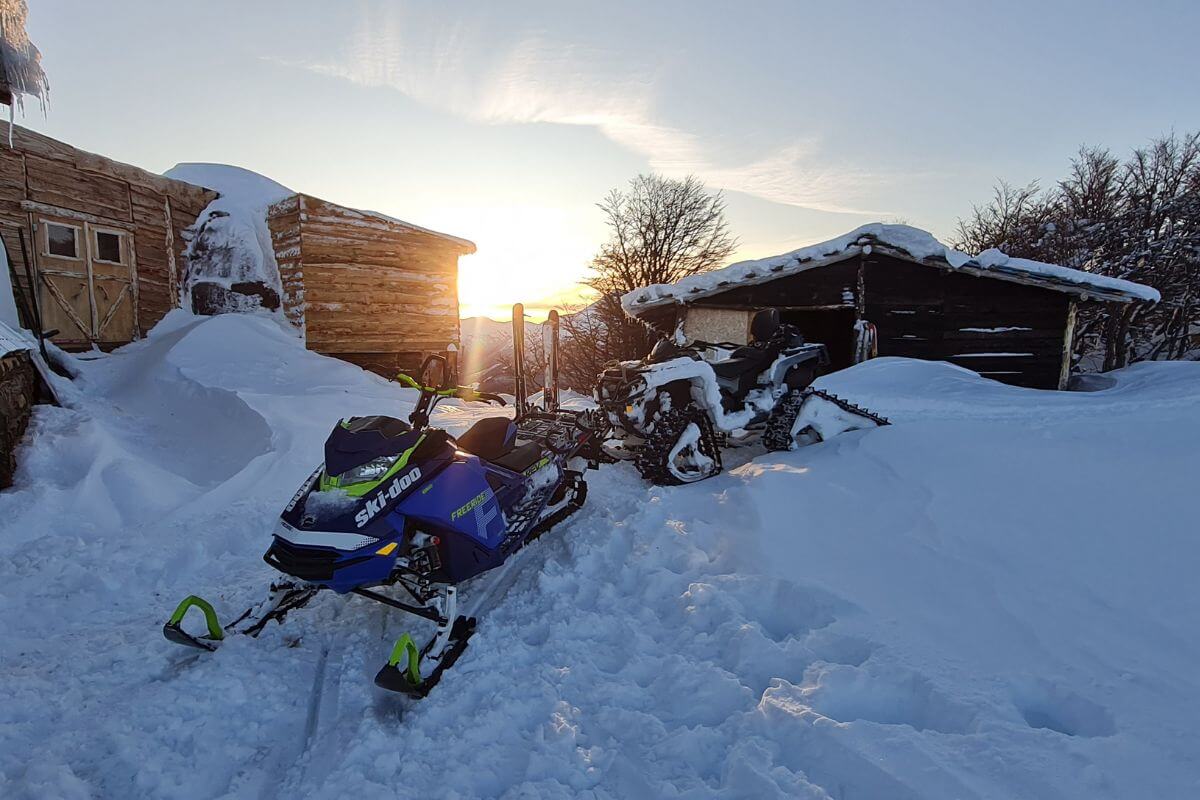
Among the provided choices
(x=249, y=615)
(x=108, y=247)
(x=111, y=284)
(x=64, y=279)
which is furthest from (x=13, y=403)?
(x=108, y=247)

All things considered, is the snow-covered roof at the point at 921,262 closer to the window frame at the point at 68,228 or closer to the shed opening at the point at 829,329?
the shed opening at the point at 829,329

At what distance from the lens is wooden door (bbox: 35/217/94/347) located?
9.91 metres

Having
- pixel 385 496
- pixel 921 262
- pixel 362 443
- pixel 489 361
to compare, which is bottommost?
pixel 489 361

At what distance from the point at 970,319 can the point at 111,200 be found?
16678mm

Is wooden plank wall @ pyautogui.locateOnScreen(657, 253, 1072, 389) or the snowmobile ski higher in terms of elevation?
wooden plank wall @ pyautogui.locateOnScreen(657, 253, 1072, 389)

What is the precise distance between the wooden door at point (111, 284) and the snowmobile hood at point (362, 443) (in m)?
11.3

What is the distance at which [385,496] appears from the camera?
270cm

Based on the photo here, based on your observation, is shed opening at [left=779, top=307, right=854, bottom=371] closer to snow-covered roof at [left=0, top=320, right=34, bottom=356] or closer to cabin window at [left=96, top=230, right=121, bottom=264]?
snow-covered roof at [left=0, top=320, right=34, bottom=356]

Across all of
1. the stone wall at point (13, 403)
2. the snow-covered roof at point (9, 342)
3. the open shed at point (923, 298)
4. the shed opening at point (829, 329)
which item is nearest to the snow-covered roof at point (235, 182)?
the snow-covered roof at point (9, 342)

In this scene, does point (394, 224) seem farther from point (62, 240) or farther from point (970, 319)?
point (970, 319)

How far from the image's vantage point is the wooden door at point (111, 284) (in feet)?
35.1

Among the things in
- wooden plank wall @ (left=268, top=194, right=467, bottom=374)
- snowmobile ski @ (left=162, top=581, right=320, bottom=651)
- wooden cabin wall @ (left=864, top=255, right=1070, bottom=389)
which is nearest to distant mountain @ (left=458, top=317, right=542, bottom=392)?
wooden plank wall @ (left=268, top=194, right=467, bottom=374)

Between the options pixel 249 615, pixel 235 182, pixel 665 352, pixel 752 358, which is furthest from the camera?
pixel 235 182

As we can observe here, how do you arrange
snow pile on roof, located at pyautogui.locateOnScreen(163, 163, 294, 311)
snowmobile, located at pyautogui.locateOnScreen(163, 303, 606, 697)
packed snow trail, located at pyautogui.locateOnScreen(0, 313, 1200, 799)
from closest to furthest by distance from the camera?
1. packed snow trail, located at pyautogui.locateOnScreen(0, 313, 1200, 799)
2. snowmobile, located at pyautogui.locateOnScreen(163, 303, 606, 697)
3. snow pile on roof, located at pyautogui.locateOnScreen(163, 163, 294, 311)
